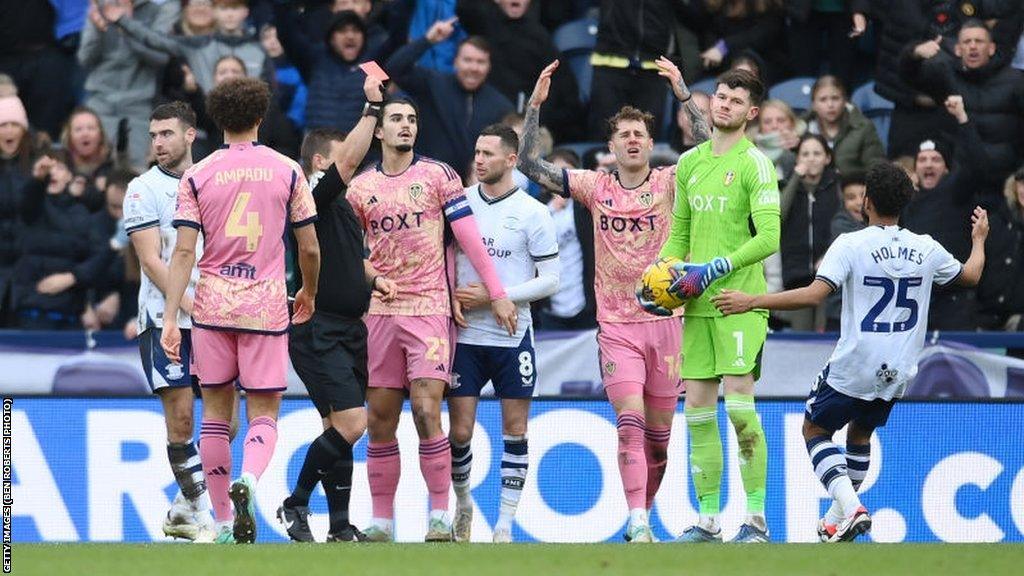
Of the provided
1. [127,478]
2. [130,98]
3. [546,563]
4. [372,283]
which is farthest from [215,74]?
[546,563]

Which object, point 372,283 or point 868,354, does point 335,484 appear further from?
point 868,354

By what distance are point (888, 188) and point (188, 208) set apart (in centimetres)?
355

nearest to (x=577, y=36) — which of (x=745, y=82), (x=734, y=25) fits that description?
(x=734, y=25)

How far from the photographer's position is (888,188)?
10359 millimetres

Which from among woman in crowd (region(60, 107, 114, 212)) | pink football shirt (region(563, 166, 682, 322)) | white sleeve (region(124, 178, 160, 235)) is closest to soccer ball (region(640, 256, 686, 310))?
pink football shirt (region(563, 166, 682, 322))

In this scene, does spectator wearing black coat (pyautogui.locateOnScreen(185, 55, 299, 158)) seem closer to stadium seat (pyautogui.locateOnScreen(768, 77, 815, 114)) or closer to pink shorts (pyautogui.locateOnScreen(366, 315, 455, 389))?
stadium seat (pyautogui.locateOnScreen(768, 77, 815, 114))

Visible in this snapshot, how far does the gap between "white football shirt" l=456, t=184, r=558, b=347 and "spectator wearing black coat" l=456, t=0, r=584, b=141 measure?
16.6 ft

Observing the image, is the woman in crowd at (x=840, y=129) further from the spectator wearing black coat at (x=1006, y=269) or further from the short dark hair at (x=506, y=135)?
the short dark hair at (x=506, y=135)

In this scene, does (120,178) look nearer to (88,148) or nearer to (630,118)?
(88,148)

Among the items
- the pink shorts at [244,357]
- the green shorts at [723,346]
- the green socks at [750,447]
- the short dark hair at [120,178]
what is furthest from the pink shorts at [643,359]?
the short dark hair at [120,178]

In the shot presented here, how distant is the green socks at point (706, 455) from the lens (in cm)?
1064

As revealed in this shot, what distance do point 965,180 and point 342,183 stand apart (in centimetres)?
623

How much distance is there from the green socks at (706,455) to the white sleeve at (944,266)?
136cm

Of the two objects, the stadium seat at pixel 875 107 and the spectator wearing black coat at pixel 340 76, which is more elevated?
the spectator wearing black coat at pixel 340 76
